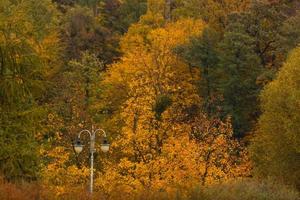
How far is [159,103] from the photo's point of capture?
115ft

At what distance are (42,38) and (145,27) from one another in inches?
347

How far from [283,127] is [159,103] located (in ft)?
22.8

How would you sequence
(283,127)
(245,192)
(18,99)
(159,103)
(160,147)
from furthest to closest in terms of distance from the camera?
A: (283,127) → (159,103) → (160,147) → (245,192) → (18,99)

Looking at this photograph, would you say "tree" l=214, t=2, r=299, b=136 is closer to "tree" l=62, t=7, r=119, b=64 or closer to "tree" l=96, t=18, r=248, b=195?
"tree" l=96, t=18, r=248, b=195

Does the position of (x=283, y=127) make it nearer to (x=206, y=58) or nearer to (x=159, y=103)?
(x=159, y=103)

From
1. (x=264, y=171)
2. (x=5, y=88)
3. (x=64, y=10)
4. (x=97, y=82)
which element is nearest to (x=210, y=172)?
(x=264, y=171)

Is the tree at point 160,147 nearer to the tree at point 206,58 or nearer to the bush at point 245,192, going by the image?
the bush at point 245,192

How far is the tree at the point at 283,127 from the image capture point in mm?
34625

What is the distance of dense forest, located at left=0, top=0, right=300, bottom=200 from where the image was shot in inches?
752

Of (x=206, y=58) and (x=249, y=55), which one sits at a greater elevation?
(x=249, y=55)

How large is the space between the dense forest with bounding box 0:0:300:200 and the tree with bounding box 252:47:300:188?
6 cm

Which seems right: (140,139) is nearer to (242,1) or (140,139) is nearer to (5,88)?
(5,88)

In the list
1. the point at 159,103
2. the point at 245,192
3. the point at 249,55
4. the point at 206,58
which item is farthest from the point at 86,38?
the point at 245,192

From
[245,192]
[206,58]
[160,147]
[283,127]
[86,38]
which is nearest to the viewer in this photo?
[245,192]
